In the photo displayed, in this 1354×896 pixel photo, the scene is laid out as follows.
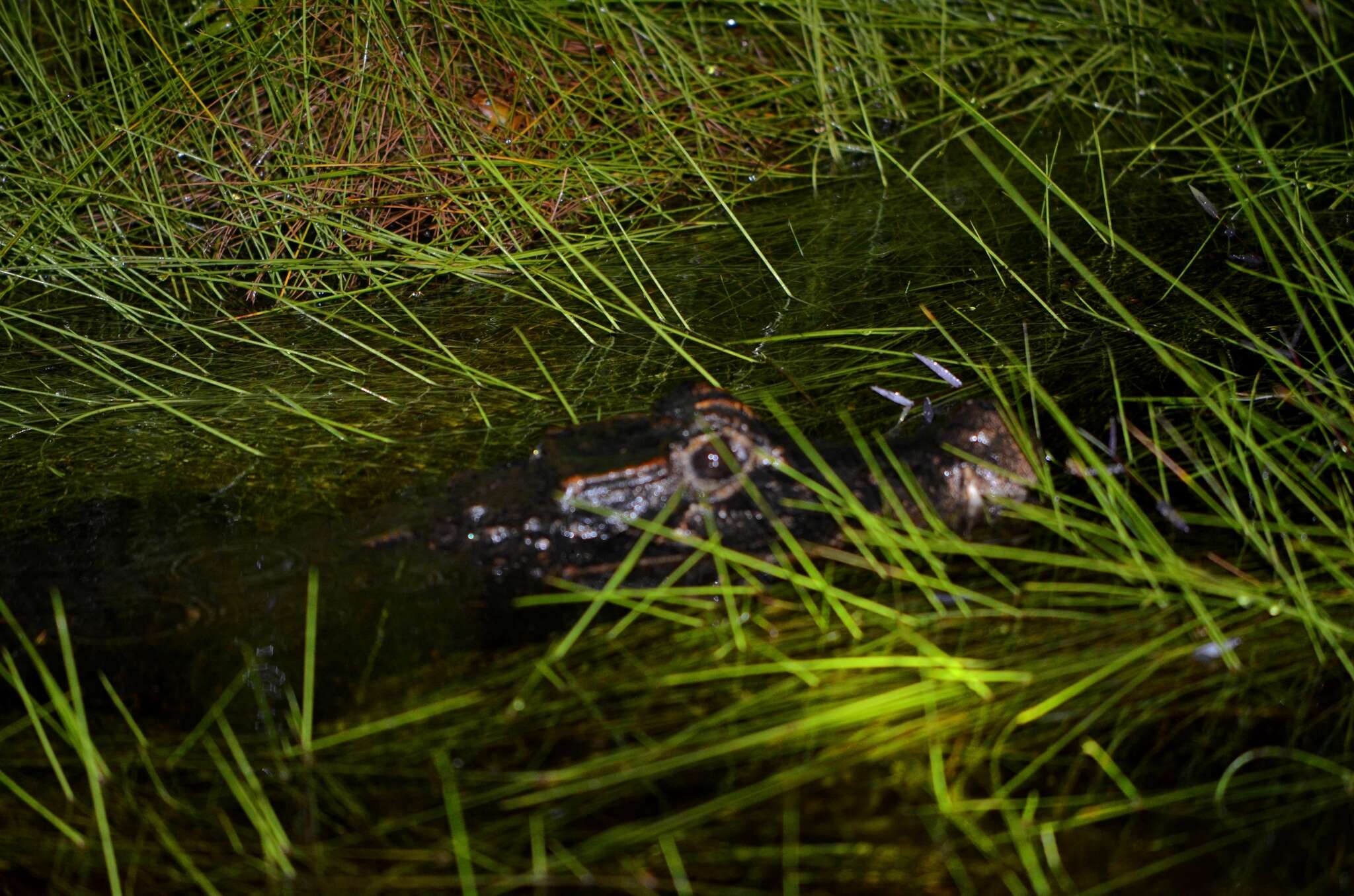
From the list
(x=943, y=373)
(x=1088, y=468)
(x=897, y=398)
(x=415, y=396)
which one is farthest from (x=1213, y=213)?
(x=415, y=396)

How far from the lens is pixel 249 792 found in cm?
135

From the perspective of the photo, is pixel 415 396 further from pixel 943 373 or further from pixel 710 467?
pixel 943 373

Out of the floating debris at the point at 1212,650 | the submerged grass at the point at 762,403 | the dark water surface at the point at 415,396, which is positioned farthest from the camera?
the dark water surface at the point at 415,396

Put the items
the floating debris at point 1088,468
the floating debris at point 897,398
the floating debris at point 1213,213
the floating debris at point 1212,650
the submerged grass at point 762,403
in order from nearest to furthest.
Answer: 1. the submerged grass at point 762,403
2. the floating debris at point 1212,650
3. the floating debris at point 1088,468
4. the floating debris at point 897,398
5. the floating debris at point 1213,213

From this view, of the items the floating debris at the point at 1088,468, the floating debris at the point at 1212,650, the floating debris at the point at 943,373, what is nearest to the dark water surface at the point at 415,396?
the floating debris at the point at 943,373

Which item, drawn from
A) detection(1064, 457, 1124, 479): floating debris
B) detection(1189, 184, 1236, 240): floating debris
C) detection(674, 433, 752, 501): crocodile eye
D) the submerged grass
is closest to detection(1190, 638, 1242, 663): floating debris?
the submerged grass

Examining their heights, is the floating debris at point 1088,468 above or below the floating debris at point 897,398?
below

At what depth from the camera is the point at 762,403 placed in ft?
7.09

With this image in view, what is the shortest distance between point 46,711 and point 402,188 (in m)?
1.89

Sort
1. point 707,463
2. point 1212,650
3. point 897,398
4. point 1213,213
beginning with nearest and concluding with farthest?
point 1212,650 < point 707,463 < point 897,398 < point 1213,213

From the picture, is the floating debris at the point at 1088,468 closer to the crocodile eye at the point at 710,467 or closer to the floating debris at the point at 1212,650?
the floating debris at the point at 1212,650

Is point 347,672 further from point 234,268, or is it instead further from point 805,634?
point 234,268

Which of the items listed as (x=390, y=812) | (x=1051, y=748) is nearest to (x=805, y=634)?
(x=1051, y=748)

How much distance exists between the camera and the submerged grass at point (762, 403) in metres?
1.27
